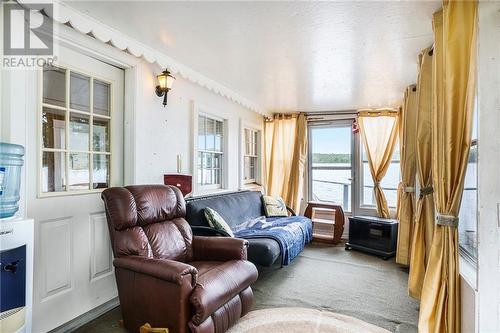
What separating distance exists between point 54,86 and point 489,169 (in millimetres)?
2850

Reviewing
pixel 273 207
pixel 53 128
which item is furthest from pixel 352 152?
pixel 53 128

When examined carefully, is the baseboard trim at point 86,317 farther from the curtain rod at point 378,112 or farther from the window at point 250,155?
the curtain rod at point 378,112

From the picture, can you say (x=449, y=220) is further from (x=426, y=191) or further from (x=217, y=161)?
(x=217, y=161)

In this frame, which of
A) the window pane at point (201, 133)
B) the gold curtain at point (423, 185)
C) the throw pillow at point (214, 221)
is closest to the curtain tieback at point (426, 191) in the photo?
the gold curtain at point (423, 185)

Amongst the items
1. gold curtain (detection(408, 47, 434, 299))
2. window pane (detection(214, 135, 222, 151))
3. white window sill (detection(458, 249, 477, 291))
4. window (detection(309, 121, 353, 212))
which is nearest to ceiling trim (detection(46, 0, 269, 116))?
window pane (detection(214, 135, 222, 151))

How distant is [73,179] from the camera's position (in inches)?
87.7

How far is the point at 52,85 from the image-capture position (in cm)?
207

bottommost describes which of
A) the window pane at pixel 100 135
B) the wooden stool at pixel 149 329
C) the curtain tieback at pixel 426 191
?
the wooden stool at pixel 149 329

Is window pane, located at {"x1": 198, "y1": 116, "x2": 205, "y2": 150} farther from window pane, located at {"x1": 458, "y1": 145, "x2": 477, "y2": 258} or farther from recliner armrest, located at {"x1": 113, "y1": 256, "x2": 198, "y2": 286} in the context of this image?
window pane, located at {"x1": 458, "y1": 145, "x2": 477, "y2": 258}

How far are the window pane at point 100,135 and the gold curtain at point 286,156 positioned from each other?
331 cm

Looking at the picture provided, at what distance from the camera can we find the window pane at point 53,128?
2.03m

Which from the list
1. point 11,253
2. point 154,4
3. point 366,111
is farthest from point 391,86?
point 11,253

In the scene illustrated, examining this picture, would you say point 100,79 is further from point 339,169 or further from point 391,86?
point 339,169

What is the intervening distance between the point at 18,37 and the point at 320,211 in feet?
15.1
